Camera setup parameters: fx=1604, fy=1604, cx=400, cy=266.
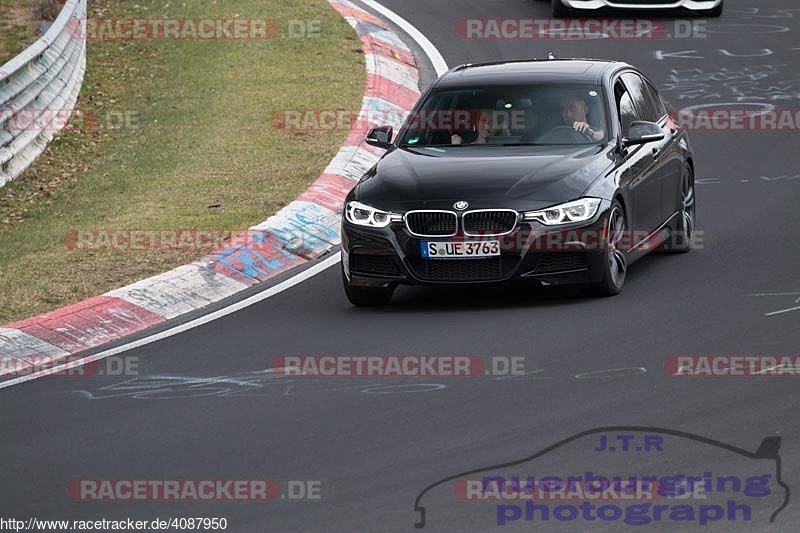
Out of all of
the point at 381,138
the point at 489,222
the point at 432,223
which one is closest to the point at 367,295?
the point at 432,223

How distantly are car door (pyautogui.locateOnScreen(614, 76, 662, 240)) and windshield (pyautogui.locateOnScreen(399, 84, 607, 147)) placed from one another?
26 cm

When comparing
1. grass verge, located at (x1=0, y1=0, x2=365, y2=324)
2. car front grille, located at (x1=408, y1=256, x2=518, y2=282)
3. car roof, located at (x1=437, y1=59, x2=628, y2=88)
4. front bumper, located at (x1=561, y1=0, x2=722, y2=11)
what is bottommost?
grass verge, located at (x1=0, y1=0, x2=365, y2=324)

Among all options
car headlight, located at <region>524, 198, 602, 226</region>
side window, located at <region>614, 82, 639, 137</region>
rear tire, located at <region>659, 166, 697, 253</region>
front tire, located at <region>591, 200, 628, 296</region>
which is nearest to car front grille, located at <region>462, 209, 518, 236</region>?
car headlight, located at <region>524, 198, 602, 226</region>

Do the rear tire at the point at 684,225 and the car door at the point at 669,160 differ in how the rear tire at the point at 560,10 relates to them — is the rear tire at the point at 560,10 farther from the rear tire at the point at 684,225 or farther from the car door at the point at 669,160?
the rear tire at the point at 684,225

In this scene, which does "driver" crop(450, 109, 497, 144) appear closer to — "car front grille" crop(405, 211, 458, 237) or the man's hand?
the man's hand

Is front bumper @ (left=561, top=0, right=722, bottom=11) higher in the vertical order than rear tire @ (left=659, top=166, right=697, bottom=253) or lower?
higher

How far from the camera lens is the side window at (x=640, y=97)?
1224 centimetres

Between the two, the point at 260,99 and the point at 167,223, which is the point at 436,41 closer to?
the point at 260,99

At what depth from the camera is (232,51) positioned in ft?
73.1

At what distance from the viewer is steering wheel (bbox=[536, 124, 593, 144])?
11391 mm

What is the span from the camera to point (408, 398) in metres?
8.34

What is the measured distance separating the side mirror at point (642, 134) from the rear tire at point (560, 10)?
1305cm

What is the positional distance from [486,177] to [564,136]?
1.07 metres

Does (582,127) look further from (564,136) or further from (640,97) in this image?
(640,97)
